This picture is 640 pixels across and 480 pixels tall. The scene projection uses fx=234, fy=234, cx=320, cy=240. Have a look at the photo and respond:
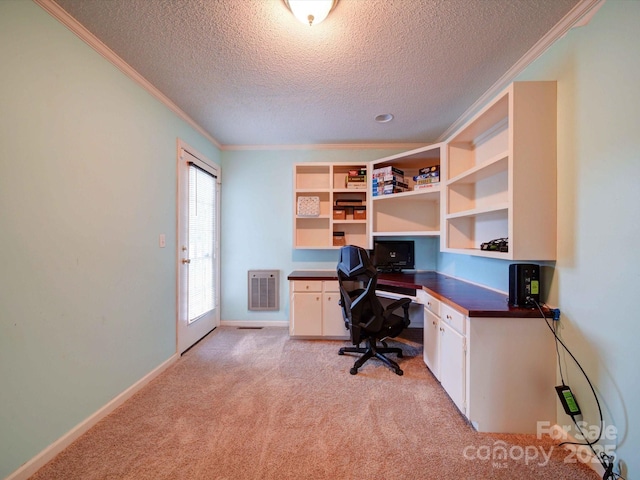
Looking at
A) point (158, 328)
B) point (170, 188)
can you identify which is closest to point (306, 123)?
point (170, 188)

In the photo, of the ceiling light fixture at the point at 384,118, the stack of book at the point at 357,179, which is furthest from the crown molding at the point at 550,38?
Answer: the stack of book at the point at 357,179

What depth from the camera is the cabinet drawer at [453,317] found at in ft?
5.31

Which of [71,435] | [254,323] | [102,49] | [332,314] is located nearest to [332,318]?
[332,314]

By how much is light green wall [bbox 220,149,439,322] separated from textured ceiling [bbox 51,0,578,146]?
0.83 meters

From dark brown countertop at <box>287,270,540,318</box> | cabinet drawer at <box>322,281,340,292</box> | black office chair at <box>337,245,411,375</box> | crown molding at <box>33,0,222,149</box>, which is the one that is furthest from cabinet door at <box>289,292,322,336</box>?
crown molding at <box>33,0,222,149</box>

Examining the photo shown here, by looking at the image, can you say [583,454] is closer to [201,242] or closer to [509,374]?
[509,374]

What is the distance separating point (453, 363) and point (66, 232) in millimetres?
2700

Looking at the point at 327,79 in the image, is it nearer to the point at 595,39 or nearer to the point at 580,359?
the point at 595,39

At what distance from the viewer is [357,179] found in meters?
3.18

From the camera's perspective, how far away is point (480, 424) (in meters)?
1.52

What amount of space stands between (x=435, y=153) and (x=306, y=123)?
1530 millimetres

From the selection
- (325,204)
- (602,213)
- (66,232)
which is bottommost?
(66,232)

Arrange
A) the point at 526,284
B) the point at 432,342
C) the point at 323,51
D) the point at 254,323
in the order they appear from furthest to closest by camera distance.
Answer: the point at 254,323, the point at 432,342, the point at 323,51, the point at 526,284

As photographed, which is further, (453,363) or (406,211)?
(406,211)
